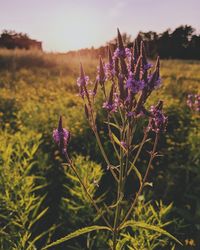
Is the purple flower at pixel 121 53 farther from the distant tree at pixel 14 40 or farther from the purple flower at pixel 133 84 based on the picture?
the distant tree at pixel 14 40

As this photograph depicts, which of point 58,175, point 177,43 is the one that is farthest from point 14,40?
point 58,175

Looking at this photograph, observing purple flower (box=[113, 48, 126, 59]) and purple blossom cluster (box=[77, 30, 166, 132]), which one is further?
purple flower (box=[113, 48, 126, 59])

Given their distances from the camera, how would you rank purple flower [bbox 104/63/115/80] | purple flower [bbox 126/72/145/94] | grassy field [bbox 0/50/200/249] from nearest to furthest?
purple flower [bbox 126/72/145/94] → purple flower [bbox 104/63/115/80] → grassy field [bbox 0/50/200/249]

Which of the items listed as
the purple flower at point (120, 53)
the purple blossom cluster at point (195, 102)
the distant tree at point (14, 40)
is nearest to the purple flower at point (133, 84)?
the purple flower at point (120, 53)

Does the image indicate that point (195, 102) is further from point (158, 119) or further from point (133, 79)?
point (133, 79)

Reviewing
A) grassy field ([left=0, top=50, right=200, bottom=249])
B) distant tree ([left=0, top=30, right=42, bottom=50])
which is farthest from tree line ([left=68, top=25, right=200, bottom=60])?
grassy field ([left=0, top=50, right=200, bottom=249])

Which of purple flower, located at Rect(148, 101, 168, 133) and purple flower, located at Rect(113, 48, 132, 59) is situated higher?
purple flower, located at Rect(113, 48, 132, 59)

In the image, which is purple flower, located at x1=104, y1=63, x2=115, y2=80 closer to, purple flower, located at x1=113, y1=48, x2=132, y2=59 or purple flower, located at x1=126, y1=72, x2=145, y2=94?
purple flower, located at x1=113, y1=48, x2=132, y2=59

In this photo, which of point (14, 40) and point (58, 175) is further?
point (14, 40)

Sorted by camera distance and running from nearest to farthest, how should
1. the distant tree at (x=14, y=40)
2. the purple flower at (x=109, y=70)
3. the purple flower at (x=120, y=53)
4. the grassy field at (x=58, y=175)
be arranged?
1. the purple flower at (x=120, y=53)
2. the purple flower at (x=109, y=70)
3. the grassy field at (x=58, y=175)
4. the distant tree at (x=14, y=40)

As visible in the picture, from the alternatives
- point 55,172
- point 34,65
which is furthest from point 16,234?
point 34,65

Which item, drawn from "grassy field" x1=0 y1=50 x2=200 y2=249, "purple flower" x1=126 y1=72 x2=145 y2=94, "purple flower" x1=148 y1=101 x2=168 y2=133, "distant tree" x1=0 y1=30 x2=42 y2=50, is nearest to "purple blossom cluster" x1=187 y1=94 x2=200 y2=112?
"grassy field" x1=0 y1=50 x2=200 y2=249

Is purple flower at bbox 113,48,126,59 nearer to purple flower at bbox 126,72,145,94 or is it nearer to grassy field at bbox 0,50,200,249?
purple flower at bbox 126,72,145,94

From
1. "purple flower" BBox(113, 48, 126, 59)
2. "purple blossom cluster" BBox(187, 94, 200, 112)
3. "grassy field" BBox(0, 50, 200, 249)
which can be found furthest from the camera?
"purple blossom cluster" BBox(187, 94, 200, 112)
